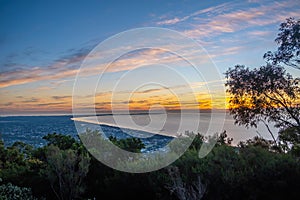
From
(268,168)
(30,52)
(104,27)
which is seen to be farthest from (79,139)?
(30,52)

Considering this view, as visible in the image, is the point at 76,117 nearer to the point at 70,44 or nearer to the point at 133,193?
the point at 133,193

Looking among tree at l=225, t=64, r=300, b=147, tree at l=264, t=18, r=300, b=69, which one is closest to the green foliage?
tree at l=225, t=64, r=300, b=147

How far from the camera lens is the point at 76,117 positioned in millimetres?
7340

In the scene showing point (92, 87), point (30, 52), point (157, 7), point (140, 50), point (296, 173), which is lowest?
point (296, 173)

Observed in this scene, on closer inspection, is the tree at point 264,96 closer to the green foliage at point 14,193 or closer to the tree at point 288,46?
the tree at point 288,46

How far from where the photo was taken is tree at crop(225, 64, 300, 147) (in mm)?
8406

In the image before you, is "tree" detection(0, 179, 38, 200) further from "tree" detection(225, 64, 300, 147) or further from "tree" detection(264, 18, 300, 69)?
"tree" detection(264, 18, 300, 69)

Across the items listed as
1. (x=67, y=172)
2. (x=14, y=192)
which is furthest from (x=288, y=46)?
(x=14, y=192)

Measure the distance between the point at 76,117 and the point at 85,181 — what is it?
1622 millimetres

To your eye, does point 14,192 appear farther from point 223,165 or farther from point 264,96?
point 264,96

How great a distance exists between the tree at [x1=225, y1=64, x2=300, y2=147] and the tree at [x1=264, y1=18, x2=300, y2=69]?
268 millimetres

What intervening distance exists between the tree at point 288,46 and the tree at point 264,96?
0.27 m

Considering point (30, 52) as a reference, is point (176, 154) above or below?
below

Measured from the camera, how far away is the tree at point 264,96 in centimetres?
841
